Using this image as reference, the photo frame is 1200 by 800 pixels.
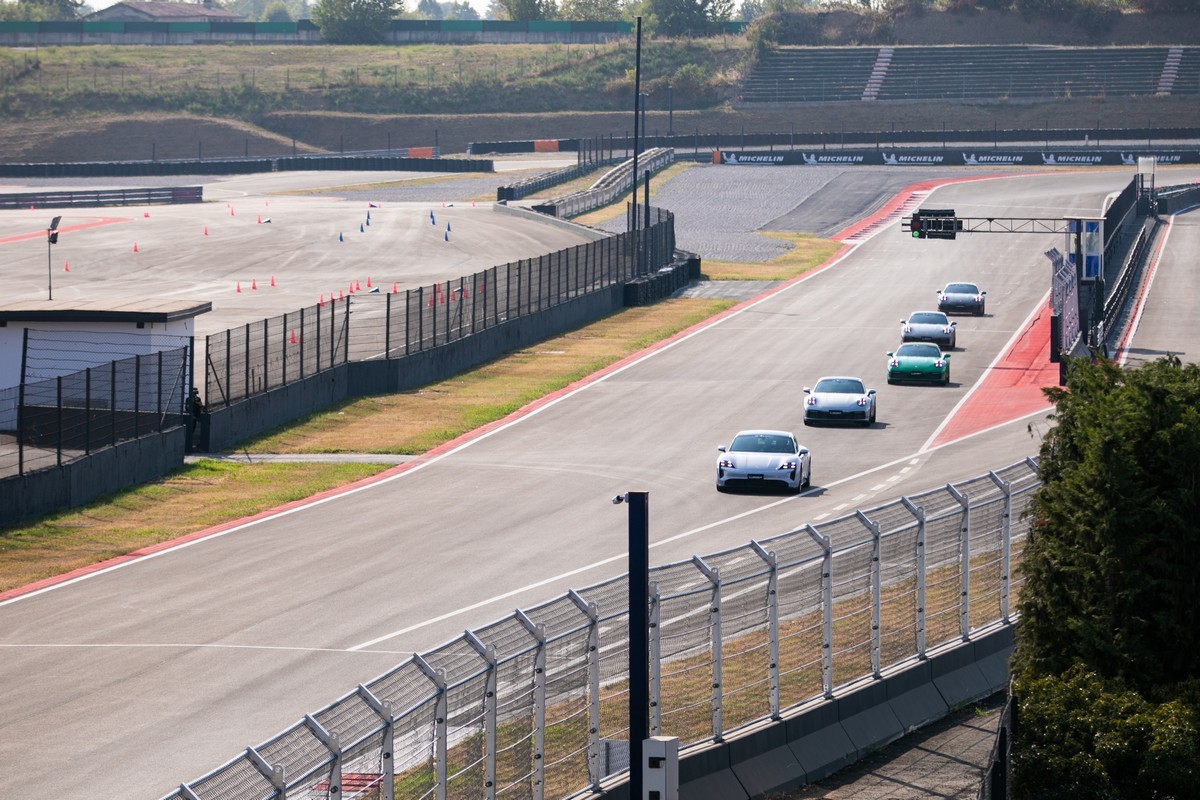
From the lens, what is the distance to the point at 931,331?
51375 millimetres

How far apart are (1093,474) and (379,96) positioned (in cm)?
14479

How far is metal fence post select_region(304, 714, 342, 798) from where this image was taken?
10.1 m

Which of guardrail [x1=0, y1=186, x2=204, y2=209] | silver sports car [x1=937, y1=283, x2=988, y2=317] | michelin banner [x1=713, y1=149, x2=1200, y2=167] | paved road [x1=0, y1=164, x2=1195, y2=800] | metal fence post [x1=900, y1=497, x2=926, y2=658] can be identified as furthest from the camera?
michelin banner [x1=713, y1=149, x2=1200, y2=167]

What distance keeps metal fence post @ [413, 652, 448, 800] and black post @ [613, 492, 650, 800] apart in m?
1.35

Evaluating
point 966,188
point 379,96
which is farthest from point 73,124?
point 966,188

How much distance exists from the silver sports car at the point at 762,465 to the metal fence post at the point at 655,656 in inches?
689

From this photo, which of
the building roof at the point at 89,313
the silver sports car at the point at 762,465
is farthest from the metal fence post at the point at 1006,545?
the building roof at the point at 89,313

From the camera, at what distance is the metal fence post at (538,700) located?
1255 cm

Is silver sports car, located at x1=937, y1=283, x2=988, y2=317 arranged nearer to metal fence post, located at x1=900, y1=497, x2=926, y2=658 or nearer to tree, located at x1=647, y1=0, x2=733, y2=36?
metal fence post, located at x1=900, y1=497, x2=926, y2=658

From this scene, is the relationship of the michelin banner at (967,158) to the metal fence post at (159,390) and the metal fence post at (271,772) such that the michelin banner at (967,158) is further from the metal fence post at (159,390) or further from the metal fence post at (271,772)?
the metal fence post at (271,772)

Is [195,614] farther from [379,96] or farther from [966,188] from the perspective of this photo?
[379,96]

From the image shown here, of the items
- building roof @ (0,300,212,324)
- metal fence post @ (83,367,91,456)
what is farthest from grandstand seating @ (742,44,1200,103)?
metal fence post @ (83,367,91,456)

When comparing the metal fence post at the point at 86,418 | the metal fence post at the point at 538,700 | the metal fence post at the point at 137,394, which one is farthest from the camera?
the metal fence post at the point at 137,394

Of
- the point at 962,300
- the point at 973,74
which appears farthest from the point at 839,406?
the point at 973,74
